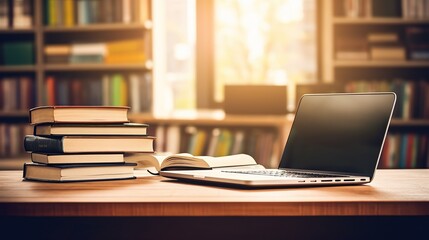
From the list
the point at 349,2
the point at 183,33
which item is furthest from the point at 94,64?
the point at 349,2

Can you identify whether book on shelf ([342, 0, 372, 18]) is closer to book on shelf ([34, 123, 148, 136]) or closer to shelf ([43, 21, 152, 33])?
shelf ([43, 21, 152, 33])

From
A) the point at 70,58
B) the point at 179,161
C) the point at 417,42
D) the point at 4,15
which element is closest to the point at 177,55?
the point at 70,58

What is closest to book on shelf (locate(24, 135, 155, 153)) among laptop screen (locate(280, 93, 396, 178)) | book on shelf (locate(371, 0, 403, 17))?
laptop screen (locate(280, 93, 396, 178))

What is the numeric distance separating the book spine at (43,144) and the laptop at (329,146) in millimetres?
235

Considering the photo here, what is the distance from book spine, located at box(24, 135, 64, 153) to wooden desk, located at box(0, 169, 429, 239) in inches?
3.9

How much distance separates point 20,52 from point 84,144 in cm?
301

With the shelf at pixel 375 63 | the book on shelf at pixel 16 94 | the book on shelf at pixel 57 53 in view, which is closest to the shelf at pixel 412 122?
the shelf at pixel 375 63

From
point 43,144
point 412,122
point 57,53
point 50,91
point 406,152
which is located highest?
point 57,53

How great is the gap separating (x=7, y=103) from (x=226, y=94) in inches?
58.4

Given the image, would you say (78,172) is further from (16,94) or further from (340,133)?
(16,94)

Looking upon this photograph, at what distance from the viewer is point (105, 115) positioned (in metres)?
1.48

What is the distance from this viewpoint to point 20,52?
425 cm

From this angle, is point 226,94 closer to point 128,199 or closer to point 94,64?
point 94,64

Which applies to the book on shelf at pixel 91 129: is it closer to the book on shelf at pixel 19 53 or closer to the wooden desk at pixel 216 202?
the wooden desk at pixel 216 202
